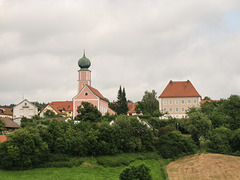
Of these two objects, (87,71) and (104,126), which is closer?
(104,126)

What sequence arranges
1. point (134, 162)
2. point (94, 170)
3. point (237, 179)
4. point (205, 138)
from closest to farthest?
point (237, 179), point (94, 170), point (134, 162), point (205, 138)

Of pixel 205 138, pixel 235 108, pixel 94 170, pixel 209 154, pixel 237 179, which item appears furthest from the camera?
pixel 235 108

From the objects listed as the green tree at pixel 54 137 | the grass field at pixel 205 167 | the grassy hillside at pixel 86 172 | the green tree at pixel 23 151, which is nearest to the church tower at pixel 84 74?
the green tree at pixel 54 137

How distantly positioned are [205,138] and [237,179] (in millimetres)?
15466

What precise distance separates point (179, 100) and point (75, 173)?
144 ft

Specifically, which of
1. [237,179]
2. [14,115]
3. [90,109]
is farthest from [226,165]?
[14,115]

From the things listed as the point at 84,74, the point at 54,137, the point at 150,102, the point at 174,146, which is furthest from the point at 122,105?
the point at 54,137

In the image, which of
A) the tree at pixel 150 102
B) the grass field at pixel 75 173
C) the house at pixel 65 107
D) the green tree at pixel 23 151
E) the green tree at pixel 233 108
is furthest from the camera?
the house at pixel 65 107

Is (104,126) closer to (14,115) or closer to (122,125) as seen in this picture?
(122,125)

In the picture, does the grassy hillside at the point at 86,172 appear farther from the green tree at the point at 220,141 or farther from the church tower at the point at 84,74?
the church tower at the point at 84,74

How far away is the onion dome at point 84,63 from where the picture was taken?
7725 cm

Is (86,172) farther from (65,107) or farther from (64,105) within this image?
(64,105)

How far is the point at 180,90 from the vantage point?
75.8m

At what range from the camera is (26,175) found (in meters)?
34.8
